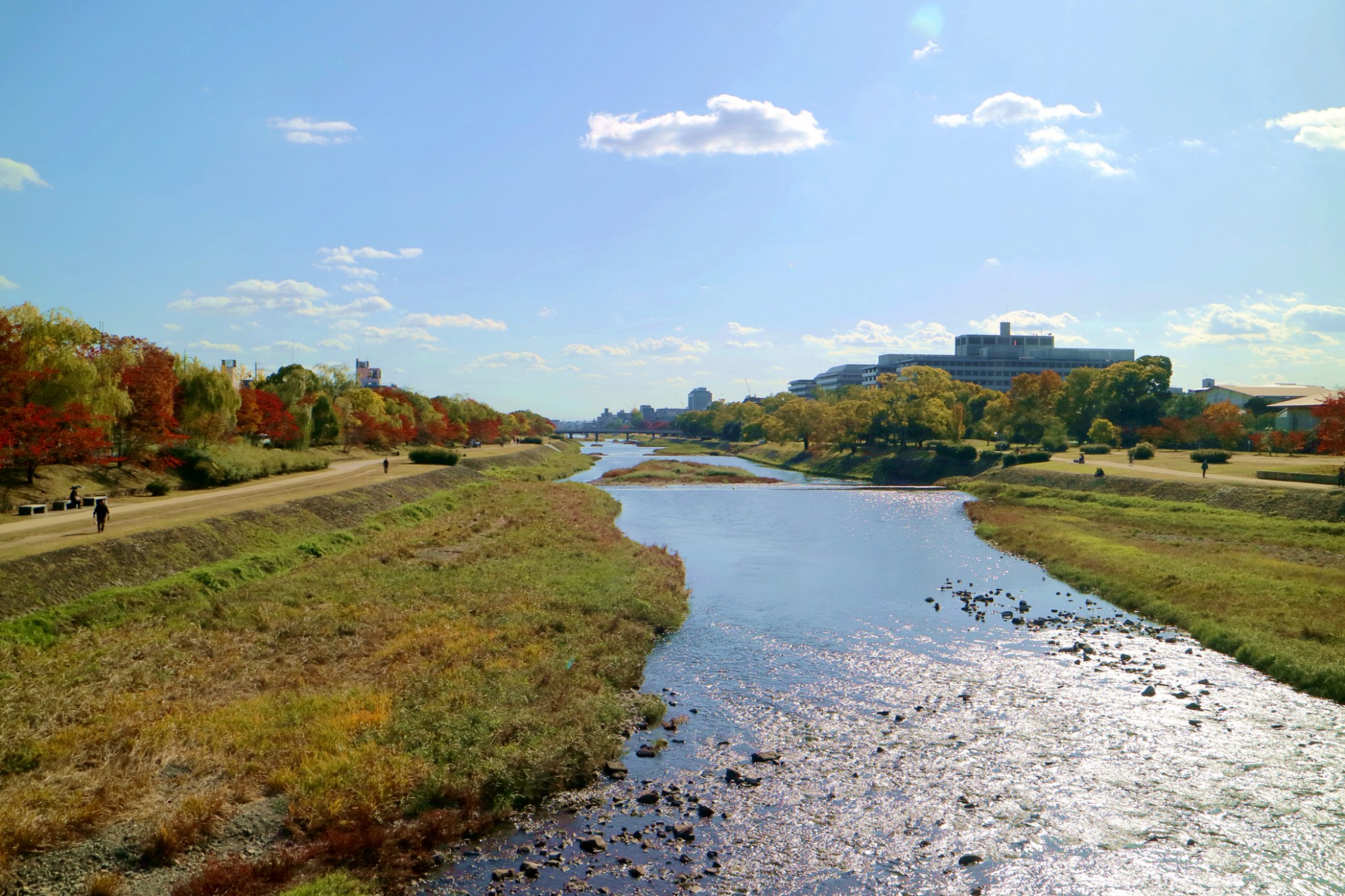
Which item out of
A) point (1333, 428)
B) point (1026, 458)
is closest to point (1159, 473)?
point (1333, 428)

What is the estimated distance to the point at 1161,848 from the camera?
48.2 ft

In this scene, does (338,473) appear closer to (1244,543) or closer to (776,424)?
(1244,543)

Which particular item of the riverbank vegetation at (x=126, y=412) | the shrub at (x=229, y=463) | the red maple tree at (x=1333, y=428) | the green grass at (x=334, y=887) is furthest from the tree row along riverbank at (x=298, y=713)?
the red maple tree at (x=1333, y=428)

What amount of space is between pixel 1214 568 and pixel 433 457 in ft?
223

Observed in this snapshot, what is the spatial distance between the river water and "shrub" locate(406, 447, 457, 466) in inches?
2098

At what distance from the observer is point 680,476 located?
10212 cm

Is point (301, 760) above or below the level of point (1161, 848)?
above

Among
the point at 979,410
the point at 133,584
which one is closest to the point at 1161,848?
the point at 133,584

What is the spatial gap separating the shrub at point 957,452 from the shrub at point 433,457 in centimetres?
5953

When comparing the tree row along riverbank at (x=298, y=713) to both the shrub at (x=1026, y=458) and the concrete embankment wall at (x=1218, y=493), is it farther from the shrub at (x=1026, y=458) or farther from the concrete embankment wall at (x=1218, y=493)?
the shrub at (x=1026, y=458)

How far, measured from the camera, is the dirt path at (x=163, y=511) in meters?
28.9

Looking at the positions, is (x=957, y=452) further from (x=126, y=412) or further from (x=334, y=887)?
(x=334, y=887)

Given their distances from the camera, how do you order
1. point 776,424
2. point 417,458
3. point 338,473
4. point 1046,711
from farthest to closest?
point 776,424 < point 417,458 < point 338,473 < point 1046,711

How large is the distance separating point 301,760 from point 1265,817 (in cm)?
2018
